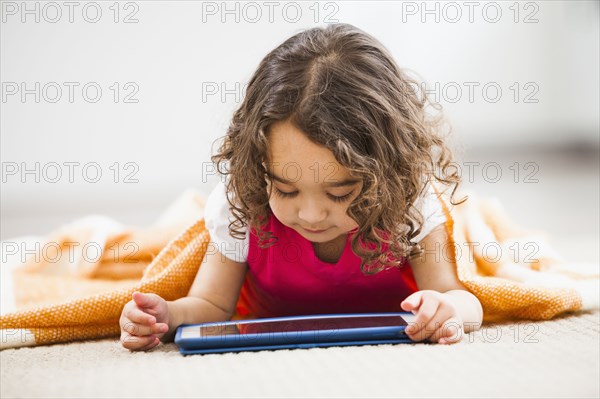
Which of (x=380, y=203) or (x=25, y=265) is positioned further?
(x=25, y=265)

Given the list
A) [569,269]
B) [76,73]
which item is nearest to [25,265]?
[569,269]

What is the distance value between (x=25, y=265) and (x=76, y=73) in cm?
106

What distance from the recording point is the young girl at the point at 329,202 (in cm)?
80

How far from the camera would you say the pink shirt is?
0.97 metres

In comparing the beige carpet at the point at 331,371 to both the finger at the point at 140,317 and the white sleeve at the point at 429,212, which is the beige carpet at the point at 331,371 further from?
the white sleeve at the point at 429,212

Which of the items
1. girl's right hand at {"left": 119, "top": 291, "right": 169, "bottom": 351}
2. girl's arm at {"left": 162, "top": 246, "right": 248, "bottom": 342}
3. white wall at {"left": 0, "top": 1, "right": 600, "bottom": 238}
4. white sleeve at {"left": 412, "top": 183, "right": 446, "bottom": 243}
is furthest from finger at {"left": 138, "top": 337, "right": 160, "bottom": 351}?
white wall at {"left": 0, "top": 1, "right": 600, "bottom": 238}

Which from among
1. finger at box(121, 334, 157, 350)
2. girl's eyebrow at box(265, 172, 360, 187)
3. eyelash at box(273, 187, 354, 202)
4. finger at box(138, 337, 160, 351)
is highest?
girl's eyebrow at box(265, 172, 360, 187)

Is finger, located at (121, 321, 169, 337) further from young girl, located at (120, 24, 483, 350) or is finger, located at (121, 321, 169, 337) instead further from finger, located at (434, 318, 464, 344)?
finger, located at (434, 318, 464, 344)

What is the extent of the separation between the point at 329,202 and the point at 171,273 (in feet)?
0.96

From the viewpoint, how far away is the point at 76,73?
2148mm

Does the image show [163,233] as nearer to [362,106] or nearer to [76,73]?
[362,106]

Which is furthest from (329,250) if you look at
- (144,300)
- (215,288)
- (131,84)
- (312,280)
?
(131,84)

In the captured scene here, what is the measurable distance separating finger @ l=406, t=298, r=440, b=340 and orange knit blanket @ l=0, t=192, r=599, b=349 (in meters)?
0.14

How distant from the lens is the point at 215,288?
98 centimetres
